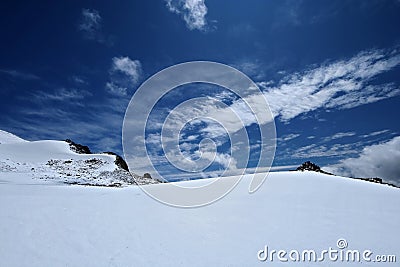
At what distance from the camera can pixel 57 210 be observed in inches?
376

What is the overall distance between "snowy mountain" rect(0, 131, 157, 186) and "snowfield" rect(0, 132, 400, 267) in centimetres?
1004

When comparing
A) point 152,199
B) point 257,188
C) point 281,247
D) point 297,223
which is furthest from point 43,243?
point 257,188

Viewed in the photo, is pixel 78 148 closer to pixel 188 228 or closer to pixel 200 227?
pixel 188 228

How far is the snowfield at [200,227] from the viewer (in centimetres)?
708

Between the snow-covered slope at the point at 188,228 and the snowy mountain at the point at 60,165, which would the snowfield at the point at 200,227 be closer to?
the snow-covered slope at the point at 188,228

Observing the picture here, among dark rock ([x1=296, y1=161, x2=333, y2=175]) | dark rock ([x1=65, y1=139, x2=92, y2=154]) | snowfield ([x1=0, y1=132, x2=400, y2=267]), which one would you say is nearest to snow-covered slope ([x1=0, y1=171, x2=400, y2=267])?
snowfield ([x1=0, y1=132, x2=400, y2=267])

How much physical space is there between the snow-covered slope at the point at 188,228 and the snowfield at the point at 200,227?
28 millimetres

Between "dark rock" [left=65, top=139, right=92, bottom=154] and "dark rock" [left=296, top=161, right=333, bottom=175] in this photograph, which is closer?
"dark rock" [left=296, top=161, right=333, bottom=175]

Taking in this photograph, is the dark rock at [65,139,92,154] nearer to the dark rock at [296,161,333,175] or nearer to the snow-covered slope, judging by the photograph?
the snow-covered slope

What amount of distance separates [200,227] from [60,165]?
24.2 m

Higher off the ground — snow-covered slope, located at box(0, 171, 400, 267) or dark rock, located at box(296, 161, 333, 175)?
dark rock, located at box(296, 161, 333, 175)

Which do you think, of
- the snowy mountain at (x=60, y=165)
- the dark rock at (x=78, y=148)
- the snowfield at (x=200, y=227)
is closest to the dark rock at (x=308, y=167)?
the snowfield at (x=200, y=227)

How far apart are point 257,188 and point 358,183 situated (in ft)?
19.9

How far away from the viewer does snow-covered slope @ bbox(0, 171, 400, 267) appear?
278 inches
